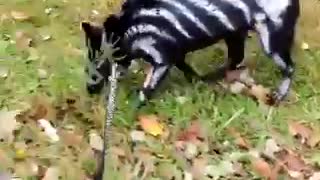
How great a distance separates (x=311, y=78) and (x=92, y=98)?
4.28 ft

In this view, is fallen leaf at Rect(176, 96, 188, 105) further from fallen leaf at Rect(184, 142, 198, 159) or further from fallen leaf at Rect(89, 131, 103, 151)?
fallen leaf at Rect(89, 131, 103, 151)

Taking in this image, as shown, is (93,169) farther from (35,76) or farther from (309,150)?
(309,150)

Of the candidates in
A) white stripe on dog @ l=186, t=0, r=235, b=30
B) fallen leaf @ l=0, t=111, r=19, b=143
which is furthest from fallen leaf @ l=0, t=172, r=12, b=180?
white stripe on dog @ l=186, t=0, r=235, b=30

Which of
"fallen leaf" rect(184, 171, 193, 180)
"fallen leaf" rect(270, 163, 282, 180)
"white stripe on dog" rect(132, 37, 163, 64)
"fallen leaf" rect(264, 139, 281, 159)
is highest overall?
"white stripe on dog" rect(132, 37, 163, 64)

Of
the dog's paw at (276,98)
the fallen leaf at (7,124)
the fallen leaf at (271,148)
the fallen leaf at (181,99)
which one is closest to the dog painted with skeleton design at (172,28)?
the fallen leaf at (181,99)

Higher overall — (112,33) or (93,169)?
(112,33)

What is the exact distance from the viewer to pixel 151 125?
4.17m

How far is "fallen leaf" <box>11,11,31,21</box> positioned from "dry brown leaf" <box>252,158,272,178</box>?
1.73 metres

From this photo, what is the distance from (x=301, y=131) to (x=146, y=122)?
0.80 meters

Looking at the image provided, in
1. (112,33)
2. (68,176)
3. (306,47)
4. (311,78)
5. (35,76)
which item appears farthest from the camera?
(306,47)

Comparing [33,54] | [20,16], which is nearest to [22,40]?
[33,54]

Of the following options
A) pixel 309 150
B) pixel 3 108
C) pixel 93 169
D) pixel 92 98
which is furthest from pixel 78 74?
pixel 309 150

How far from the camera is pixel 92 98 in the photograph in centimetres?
430

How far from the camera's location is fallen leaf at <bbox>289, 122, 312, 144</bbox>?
4301 millimetres
